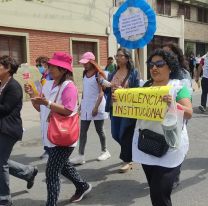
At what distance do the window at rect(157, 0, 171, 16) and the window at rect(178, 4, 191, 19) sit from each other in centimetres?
180

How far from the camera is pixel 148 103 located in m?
3.50

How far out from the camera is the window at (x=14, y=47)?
15.5m

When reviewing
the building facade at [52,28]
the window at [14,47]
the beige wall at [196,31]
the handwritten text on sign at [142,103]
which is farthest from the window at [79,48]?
the handwritten text on sign at [142,103]

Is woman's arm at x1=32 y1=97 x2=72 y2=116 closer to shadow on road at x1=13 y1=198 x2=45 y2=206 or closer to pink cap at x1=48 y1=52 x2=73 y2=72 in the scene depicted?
pink cap at x1=48 y1=52 x2=73 y2=72

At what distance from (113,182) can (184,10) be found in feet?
90.2

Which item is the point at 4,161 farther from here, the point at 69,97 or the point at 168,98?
the point at 168,98

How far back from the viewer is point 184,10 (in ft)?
103

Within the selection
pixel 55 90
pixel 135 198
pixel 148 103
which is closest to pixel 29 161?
pixel 135 198

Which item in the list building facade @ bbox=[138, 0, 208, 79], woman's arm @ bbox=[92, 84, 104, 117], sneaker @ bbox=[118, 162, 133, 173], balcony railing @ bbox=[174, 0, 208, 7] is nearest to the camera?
sneaker @ bbox=[118, 162, 133, 173]

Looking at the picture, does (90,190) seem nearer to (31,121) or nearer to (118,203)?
(118,203)

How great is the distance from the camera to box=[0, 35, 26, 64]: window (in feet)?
50.8

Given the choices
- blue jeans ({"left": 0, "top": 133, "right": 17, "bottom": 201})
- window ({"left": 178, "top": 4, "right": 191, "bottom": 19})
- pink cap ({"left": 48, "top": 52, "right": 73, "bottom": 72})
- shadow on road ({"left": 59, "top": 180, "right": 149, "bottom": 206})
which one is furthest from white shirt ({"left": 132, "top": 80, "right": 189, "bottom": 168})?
window ({"left": 178, "top": 4, "right": 191, "bottom": 19})

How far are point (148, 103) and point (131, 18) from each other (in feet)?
11.8

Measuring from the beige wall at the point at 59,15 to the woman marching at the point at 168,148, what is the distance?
490 inches
